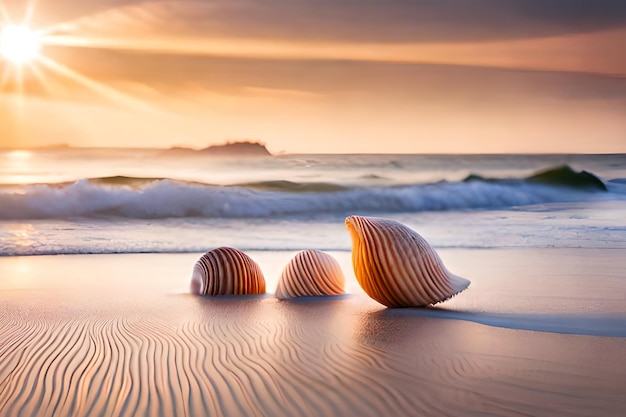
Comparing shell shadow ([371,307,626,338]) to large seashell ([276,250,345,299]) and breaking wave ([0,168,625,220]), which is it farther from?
breaking wave ([0,168,625,220])

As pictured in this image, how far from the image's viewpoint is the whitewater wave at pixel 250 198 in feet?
43.1

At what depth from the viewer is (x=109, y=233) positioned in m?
10.9

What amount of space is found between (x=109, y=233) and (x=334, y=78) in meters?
5.38

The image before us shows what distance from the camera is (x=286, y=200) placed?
557 inches

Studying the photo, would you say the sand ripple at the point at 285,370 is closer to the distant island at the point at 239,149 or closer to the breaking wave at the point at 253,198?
the breaking wave at the point at 253,198

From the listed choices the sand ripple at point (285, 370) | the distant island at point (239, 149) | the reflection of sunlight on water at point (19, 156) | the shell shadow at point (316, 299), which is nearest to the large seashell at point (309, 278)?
the shell shadow at point (316, 299)

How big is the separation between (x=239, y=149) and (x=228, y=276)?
9.97 meters

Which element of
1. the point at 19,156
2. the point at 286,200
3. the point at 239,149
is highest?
the point at 239,149

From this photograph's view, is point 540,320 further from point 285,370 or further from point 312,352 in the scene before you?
point 285,370

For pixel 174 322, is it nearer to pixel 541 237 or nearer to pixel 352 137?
pixel 541 237

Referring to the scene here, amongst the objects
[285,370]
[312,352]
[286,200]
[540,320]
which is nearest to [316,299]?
[540,320]

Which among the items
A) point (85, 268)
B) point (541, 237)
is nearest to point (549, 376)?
point (85, 268)

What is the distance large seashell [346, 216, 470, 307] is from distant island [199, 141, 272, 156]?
10.8 meters

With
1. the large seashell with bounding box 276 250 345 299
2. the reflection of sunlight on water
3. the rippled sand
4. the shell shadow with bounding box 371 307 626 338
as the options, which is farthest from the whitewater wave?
the shell shadow with bounding box 371 307 626 338
